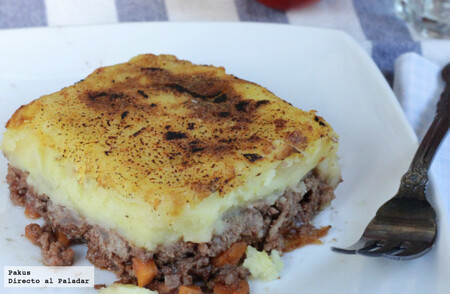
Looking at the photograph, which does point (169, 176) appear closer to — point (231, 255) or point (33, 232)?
point (231, 255)

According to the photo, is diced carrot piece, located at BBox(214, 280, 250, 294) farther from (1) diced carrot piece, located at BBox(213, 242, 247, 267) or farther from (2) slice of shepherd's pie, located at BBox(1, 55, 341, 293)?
(1) diced carrot piece, located at BBox(213, 242, 247, 267)

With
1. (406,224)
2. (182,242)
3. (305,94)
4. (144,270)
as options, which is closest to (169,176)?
(182,242)

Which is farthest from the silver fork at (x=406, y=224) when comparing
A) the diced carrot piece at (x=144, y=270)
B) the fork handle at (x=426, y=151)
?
the diced carrot piece at (x=144, y=270)

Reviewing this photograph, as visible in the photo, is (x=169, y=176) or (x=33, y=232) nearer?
(x=169, y=176)

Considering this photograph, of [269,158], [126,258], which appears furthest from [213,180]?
[126,258]

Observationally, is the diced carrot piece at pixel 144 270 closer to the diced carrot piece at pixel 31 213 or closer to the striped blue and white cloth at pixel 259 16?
the diced carrot piece at pixel 31 213

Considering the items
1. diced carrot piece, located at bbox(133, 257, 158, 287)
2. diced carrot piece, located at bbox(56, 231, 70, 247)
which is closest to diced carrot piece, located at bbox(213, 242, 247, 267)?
diced carrot piece, located at bbox(133, 257, 158, 287)

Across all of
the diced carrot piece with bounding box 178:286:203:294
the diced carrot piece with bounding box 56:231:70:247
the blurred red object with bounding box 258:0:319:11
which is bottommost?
the diced carrot piece with bounding box 178:286:203:294

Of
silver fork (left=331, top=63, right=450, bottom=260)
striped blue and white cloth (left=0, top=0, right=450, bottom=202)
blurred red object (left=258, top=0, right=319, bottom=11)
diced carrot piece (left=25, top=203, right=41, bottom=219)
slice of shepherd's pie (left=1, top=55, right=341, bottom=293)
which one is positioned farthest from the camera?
blurred red object (left=258, top=0, right=319, bottom=11)
